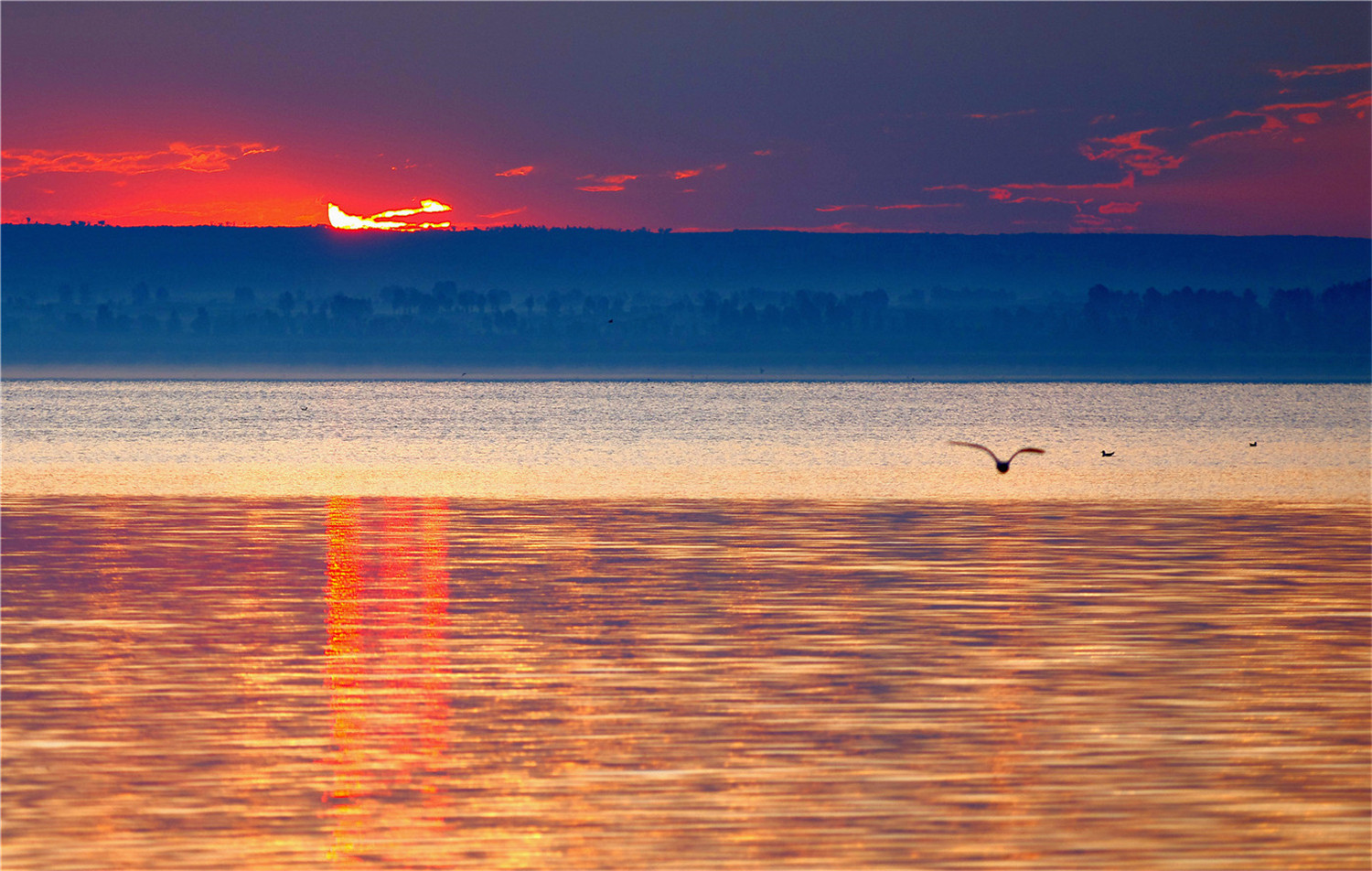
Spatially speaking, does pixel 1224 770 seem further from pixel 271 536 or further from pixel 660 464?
pixel 660 464

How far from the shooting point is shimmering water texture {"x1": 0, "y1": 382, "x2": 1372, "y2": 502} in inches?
1512

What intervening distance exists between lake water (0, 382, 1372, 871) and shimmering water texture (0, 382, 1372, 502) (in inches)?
253

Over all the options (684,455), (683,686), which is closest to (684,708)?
(683,686)

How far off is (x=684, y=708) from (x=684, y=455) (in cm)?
4430

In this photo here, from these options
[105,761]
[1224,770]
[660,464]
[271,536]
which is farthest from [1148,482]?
[105,761]

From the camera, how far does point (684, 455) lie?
188ft

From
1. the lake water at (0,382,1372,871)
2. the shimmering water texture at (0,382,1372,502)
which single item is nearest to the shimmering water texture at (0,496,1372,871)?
the lake water at (0,382,1372,871)

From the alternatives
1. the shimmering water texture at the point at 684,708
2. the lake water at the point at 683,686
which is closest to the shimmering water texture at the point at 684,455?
the lake water at the point at 683,686

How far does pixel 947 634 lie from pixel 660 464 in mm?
33671

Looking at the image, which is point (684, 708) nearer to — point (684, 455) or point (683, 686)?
point (683, 686)

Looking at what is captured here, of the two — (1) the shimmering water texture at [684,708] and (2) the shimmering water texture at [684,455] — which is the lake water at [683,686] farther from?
(2) the shimmering water texture at [684,455]

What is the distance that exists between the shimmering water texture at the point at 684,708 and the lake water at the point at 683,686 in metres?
0.04

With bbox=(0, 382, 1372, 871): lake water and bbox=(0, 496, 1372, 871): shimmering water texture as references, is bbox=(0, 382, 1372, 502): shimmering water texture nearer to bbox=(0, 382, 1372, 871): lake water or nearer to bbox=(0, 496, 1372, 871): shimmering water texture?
bbox=(0, 382, 1372, 871): lake water

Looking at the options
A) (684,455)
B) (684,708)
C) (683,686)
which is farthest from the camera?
(684,455)
